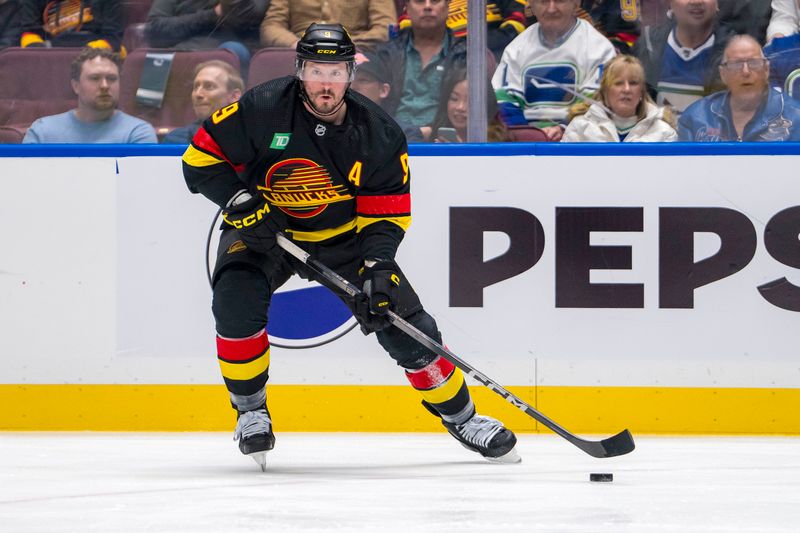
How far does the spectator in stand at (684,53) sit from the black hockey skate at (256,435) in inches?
72.5

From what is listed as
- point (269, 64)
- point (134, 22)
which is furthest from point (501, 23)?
point (134, 22)

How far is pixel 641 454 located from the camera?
152 inches

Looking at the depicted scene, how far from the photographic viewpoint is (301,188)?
140 inches

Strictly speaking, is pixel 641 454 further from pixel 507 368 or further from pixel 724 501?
pixel 724 501

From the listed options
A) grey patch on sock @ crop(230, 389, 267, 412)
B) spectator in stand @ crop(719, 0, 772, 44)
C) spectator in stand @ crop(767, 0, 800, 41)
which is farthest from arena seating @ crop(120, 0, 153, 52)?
spectator in stand @ crop(767, 0, 800, 41)

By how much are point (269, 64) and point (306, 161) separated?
115 cm

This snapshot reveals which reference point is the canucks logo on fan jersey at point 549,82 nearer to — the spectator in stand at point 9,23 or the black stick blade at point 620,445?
the black stick blade at point 620,445

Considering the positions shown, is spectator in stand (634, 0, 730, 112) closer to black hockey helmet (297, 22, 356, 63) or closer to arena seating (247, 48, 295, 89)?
arena seating (247, 48, 295, 89)

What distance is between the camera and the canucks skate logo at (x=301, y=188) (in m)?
3.55

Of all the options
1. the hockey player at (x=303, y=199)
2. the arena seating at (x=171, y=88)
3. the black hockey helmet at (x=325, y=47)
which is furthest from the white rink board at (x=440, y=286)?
the black hockey helmet at (x=325, y=47)

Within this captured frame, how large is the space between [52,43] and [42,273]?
0.81m

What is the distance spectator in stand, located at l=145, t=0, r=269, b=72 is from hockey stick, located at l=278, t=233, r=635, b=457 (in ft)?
4.11

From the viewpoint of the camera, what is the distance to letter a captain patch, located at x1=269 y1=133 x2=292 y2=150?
3506mm

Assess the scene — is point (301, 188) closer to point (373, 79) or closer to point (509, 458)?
point (509, 458)
